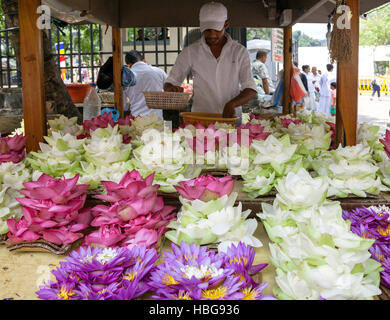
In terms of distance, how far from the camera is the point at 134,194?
1234 mm

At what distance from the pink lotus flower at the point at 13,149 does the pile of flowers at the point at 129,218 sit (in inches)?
28.8

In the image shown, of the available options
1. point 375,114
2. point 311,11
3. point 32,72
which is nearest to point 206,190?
point 32,72

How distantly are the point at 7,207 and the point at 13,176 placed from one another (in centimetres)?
17

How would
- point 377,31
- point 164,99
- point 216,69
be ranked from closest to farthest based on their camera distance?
point 164,99 < point 216,69 < point 377,31

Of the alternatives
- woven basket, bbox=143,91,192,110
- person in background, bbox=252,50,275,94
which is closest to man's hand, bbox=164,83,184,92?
woven basket, bbox=143,91,192,110

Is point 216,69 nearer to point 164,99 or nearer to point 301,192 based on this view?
point 164,99

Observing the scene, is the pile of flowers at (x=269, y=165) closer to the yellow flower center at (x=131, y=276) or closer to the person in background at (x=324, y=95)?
the yellow flower center at (x=131, y=276)

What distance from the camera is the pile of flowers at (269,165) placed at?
1.49 m

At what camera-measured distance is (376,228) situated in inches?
49.0

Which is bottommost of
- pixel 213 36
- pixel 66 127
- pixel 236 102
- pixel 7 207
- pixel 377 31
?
pixel 7 207

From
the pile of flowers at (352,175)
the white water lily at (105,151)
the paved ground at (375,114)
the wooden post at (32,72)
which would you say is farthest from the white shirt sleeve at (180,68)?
the paved ground at (375,114)

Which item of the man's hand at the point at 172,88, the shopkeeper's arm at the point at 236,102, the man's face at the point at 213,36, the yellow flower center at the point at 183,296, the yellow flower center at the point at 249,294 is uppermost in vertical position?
the man's face at the point at 213,36

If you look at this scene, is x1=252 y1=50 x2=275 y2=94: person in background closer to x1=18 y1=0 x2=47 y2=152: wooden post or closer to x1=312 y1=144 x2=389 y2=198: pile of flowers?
x1=18 y1=0 x2=47 y2=152: wooden post
